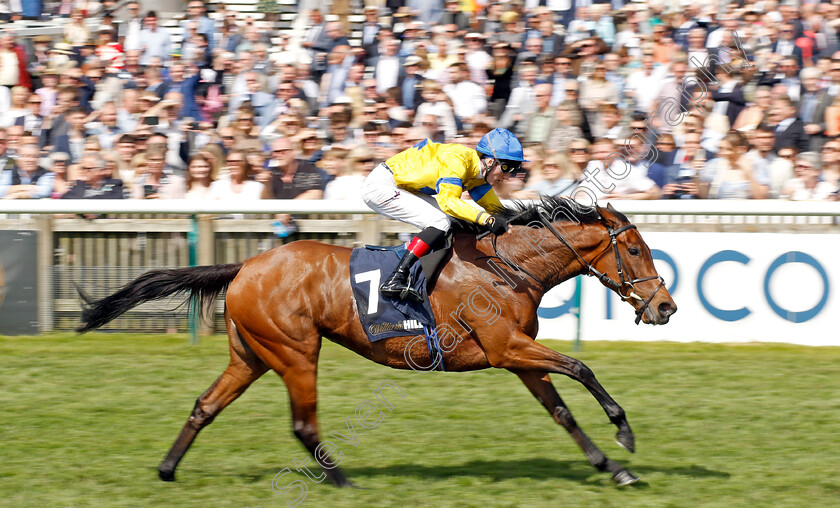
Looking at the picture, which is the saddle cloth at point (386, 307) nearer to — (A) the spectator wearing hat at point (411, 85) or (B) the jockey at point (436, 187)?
(B) the jockey at point (436, 187)

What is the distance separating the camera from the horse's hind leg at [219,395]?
442cm

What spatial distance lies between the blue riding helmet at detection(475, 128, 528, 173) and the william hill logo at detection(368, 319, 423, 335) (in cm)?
84

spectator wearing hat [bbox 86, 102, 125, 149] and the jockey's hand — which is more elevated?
the jockey's hand

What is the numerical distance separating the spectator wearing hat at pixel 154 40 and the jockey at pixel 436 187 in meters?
6.50

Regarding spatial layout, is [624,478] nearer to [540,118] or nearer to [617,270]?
[617,270]

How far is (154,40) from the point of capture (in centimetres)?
1061

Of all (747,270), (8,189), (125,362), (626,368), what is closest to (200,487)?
(125,362)

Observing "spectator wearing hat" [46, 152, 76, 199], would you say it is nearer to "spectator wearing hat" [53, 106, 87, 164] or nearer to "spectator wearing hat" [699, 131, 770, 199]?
"spectator wearing hat" [53, 106, 87, 164]

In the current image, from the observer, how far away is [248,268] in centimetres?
458

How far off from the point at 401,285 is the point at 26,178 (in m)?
5.51

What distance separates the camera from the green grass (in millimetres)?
4227

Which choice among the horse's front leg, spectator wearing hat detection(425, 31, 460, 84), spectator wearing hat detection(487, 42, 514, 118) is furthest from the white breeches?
spectator wearing hat detection(425, 31, 460, 84)

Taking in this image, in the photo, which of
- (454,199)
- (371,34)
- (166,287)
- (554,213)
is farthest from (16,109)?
(554,213)

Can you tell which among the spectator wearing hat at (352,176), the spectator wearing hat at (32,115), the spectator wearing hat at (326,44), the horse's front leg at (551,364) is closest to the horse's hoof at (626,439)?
the horse's front leg at (551,364)
